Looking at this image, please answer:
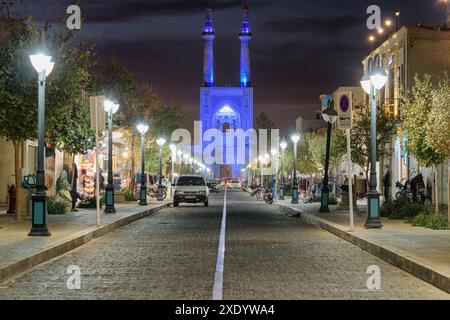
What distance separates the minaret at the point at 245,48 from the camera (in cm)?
17250

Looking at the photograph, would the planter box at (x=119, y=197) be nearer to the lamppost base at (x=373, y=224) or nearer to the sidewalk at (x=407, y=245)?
the sidewalk at (x=407, y=245)

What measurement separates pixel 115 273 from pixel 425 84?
1789 cm

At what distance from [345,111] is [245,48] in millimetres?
150379

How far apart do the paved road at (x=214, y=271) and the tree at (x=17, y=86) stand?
507 centimetres

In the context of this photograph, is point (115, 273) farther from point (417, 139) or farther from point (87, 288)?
point (417, 139)

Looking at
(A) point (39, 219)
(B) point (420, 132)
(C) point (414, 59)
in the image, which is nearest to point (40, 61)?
(A) point (39, 219)

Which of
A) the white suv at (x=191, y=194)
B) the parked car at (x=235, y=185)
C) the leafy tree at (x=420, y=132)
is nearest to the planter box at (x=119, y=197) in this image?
the white suv at (x=191, y=194)

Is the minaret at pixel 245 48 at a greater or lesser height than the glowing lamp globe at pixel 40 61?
greater

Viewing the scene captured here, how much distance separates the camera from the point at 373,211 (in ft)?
76.9

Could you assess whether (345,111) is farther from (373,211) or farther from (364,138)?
(364,138)

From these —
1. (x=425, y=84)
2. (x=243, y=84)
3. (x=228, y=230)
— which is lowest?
(x=228, y=230)

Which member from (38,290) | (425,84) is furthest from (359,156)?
(38,290)

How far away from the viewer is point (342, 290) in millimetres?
11789

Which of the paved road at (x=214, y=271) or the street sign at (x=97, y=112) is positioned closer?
the paved road at (x=214, y=271)
